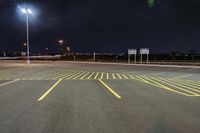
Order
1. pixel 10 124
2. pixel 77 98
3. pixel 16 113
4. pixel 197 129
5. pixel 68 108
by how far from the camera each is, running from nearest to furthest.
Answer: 1. pixel 197 129
2. pixel 10 124
3. pixel 16 113
4. pixel 68 108
5. pixel 77 98

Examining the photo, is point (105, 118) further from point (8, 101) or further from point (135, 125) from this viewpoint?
point (8, 101)

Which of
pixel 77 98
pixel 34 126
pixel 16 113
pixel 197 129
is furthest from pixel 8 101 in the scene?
pixel 197 129

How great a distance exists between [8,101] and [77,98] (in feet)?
8.52

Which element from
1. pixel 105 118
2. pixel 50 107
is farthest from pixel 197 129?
pixel 50 107

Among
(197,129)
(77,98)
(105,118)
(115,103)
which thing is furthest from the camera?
(77,98)

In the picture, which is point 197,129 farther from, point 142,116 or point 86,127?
point 86,127

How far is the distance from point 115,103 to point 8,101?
4034 millimetres

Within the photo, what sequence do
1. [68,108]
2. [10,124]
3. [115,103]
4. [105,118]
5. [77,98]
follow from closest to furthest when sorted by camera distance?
[10,124] < [105,118] < [68,108] < [115,103] < [77,98]

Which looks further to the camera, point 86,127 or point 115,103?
point 115,103

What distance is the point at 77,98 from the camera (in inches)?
303

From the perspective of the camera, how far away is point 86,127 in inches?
180

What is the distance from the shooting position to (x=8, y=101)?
720cm

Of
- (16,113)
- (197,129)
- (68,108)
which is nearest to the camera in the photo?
(197,129)

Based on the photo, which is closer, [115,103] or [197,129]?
[197,129]
